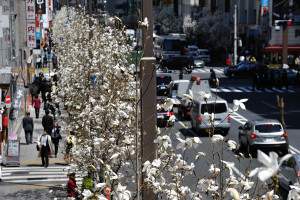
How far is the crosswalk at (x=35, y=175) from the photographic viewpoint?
70.0ft

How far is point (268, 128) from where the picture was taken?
83.0ft

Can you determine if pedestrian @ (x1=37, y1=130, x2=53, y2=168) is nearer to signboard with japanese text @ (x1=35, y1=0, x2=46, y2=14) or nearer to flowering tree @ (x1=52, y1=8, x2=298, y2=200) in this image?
flowering tree @ (x1=52, y1=8, x2=298, y2=200)

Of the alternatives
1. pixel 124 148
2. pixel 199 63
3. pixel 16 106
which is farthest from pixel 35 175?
pixel 199 63

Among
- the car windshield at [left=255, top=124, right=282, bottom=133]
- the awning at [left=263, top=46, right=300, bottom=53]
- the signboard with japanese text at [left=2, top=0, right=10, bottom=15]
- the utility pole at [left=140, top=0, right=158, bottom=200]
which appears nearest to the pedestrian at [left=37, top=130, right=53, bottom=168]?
the signboard with japanese text at [left=2, top=0, right=10, bottom=15]

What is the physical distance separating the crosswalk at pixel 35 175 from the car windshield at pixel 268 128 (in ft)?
25.4

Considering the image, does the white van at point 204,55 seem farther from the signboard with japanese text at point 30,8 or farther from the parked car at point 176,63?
the signboard with japanese text at point 30,8

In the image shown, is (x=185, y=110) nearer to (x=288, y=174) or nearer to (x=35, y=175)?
(x=35, y=175)

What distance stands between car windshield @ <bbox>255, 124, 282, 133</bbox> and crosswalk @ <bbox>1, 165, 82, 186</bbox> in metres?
7.75

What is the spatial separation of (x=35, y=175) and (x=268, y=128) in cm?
913

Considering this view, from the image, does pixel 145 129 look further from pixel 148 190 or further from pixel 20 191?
pixel 20 191

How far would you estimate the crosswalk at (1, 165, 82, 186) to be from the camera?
21.3 metres

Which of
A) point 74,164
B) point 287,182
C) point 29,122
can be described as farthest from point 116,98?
point 29,122

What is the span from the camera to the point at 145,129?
8219 millimetres

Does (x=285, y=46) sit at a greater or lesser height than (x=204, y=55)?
greater
